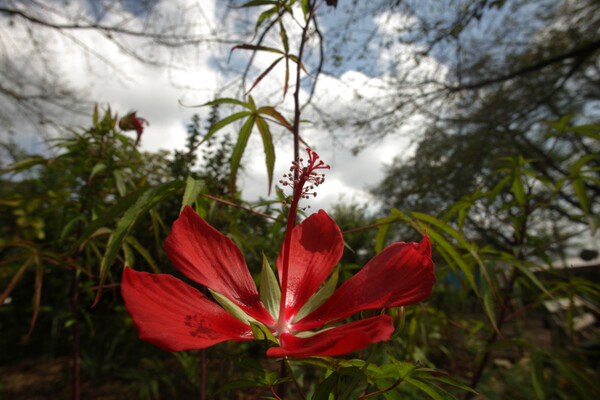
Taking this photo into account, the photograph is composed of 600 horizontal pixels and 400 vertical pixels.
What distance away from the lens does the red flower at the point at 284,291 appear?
11.2 inches

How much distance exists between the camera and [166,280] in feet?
1.12

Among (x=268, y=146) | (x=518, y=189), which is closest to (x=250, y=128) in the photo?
(x=268, y=146)

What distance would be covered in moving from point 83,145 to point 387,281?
0.94m

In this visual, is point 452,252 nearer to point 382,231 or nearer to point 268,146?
point 382,231

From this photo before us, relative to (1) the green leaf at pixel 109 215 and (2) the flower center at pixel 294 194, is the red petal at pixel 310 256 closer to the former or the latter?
(2) the flower center at pixel 294 194

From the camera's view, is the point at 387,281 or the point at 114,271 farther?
the point at 114,271

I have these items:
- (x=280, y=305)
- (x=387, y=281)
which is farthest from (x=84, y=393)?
(x=387, y=281)

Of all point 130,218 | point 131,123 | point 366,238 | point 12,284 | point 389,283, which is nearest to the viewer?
point 389,283

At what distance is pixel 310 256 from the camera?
1.62 feet

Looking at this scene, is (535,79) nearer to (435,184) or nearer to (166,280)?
(435,184)

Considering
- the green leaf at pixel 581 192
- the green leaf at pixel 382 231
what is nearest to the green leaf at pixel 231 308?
the green leaf at pixel 382 231

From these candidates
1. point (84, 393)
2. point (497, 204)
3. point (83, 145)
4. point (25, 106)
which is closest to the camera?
point (83, 145)

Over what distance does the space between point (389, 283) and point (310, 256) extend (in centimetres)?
15

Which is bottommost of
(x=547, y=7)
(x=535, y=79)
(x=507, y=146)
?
(x=507, y=146)
